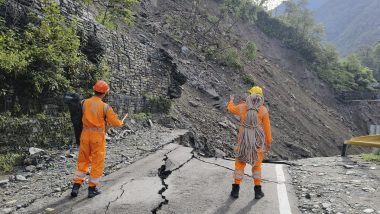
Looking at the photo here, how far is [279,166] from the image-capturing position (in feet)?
29.0

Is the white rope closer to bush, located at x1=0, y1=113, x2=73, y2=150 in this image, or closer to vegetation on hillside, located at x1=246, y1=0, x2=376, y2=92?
bush, located at x1=0, y1=113, x2=73, y2=150

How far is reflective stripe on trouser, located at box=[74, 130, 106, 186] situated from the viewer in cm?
529

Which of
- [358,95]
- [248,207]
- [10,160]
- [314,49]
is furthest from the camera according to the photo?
[314,49]

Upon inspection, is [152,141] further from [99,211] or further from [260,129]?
[99,211]

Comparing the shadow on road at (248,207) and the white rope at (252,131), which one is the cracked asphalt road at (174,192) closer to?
the shadow on road at (248,207)

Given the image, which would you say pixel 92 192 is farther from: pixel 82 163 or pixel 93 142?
pixel 93 142

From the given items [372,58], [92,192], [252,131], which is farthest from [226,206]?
[372,58]

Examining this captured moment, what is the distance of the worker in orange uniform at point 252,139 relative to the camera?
18.8 feet

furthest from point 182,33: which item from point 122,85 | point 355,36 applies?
point 355,36

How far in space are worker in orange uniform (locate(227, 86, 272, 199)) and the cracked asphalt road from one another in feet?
1.07

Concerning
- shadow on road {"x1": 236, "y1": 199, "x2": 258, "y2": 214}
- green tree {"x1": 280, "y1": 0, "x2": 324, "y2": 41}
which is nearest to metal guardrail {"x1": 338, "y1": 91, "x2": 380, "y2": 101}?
green tree {"x1": 280, "y1": 0, "x2": 324, "y2": 41}

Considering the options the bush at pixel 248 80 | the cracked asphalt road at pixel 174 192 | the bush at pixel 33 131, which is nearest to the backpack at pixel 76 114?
the cracked asphalt road at pixel 174 192

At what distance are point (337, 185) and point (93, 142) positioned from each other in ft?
14.7

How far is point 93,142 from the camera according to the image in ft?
17.4
